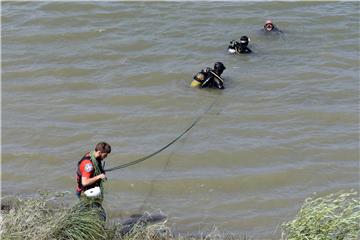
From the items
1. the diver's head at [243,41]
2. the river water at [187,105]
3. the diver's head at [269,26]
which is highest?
the diver's head at [269,26]

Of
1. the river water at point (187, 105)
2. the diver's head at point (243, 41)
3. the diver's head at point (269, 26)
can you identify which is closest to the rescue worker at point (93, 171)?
the river water at point (187, 105)

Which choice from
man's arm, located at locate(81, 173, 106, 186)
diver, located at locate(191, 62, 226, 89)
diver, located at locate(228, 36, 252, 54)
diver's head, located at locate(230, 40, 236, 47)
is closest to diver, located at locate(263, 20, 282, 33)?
diver, located at locate(228, 36, 252, 54)

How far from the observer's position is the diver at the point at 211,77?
13.3 metres

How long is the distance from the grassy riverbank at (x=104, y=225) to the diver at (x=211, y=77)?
6.65 metres

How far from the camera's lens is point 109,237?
267 inches

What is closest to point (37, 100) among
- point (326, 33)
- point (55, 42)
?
point (55, 42)

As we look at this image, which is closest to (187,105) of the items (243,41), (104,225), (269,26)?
(243,41)

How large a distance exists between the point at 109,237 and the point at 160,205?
250 centimetres

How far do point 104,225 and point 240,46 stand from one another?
9.19 m

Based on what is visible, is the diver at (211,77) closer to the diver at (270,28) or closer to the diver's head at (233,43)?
the diver's head at (233,43)

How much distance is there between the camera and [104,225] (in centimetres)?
686

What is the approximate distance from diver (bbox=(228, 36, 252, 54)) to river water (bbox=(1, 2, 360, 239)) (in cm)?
16

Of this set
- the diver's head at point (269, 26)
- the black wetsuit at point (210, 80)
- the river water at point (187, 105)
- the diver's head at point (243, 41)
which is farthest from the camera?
the diver's head at point (269, 26)

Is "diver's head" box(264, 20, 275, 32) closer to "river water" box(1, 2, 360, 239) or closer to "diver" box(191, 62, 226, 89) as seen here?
"river water" box(1, 2, 360, 239)
